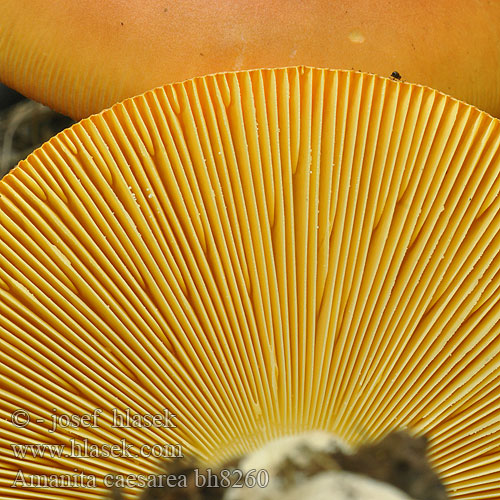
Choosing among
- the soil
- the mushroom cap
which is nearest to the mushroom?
the soil

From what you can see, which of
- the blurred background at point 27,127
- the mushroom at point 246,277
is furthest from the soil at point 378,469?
the blurred background at point 27,127

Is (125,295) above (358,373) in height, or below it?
above

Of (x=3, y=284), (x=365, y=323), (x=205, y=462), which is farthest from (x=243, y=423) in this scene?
(x=3, y=284)

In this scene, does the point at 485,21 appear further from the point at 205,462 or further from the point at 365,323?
the point at 205,462

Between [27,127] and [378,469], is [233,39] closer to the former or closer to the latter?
[378,469]

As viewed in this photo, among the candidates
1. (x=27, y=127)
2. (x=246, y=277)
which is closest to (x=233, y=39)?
(x=246, y=277)
